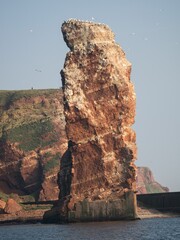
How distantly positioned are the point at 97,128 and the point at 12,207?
30.0 meters

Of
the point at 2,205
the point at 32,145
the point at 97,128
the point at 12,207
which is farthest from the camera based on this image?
the point at 32,145

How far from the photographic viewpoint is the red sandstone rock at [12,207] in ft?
A: 388

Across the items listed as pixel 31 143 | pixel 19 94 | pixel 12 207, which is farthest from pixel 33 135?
pixel 12 207

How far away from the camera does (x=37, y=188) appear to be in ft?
462

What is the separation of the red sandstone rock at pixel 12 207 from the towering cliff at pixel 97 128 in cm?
2285

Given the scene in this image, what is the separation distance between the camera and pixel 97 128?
94250 mm

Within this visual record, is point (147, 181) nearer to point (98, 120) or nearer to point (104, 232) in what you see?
point (98, 120)

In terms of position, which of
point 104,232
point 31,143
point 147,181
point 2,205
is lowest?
point 104,232

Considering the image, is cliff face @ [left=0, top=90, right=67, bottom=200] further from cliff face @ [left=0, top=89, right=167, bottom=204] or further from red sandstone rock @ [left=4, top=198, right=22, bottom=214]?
red sandstone rock @ [left=4, top=198, right=22, bottom=214]

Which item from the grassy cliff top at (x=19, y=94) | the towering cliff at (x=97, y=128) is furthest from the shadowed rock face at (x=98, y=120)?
the grassy cliff top at (x=19, y=94)

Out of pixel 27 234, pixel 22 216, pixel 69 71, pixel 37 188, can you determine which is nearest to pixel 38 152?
pixel 37 188

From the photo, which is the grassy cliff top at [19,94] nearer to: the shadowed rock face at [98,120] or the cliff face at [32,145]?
the cliff face at [32,145]

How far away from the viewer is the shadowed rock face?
93188mm

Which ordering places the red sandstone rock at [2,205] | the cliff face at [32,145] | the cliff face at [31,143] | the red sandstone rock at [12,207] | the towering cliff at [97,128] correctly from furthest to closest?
the cliff face at [31,143] → the cliff face at [32,145] → the red sandstone rock at [2,205] → the red sandstone rock at [12,207] → the towering cliff at [97,128]
